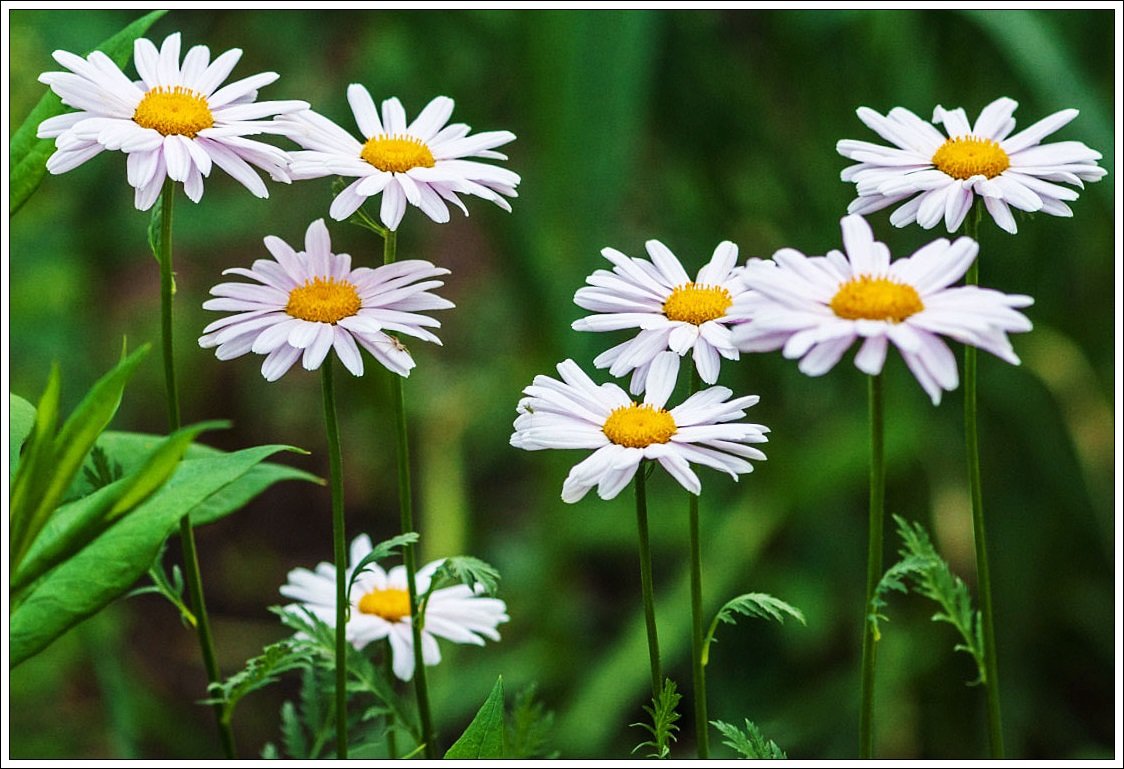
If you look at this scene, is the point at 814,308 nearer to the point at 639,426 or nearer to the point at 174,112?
the point at 639,426

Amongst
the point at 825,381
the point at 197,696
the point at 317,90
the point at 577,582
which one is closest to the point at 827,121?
the point at 825,381

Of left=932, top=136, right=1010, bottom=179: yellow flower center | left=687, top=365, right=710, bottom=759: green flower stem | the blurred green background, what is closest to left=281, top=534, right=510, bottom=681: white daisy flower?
left=687, top=365, right=710, bottom=759: green flower stem

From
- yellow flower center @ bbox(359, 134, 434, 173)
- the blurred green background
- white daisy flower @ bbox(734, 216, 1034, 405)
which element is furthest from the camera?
the blurred green background

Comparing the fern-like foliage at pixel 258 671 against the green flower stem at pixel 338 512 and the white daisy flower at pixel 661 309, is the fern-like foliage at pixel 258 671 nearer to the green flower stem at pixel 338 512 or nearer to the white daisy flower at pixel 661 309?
the green flower stem at pixel 338 512

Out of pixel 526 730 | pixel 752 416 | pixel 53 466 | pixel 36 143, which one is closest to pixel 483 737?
pixel 526 730

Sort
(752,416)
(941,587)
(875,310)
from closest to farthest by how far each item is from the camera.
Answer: (875,310) < (941,587) < (752,416)

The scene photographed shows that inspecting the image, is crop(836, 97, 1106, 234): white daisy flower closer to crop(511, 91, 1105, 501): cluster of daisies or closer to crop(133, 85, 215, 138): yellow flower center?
crop(511, 91, 1105, 501): cluster of daisies
